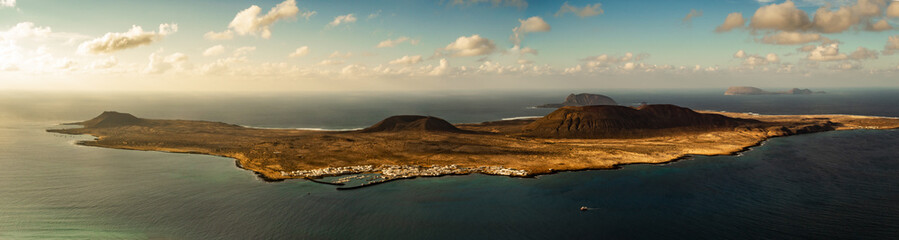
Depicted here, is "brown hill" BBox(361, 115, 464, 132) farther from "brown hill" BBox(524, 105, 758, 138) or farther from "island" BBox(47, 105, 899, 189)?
"brown hill" BBox(524, 105, 758, 138)

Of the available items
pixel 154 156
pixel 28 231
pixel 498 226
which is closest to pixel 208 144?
pixel 154 156

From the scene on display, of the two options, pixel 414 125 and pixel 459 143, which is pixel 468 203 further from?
pixel 414 125

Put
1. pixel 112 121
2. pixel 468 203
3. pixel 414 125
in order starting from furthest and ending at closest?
pixel 112 121 < pixel 414 125 < pixel 468 203

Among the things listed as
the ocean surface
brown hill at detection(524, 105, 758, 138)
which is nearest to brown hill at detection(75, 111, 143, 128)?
the ocean surface

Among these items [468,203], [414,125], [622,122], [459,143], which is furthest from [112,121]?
[622,122]

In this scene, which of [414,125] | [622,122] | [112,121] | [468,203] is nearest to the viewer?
[468,203]

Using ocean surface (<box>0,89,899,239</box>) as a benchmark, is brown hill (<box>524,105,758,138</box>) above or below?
above

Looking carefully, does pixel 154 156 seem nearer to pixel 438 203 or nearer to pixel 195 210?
pixel 195 210
